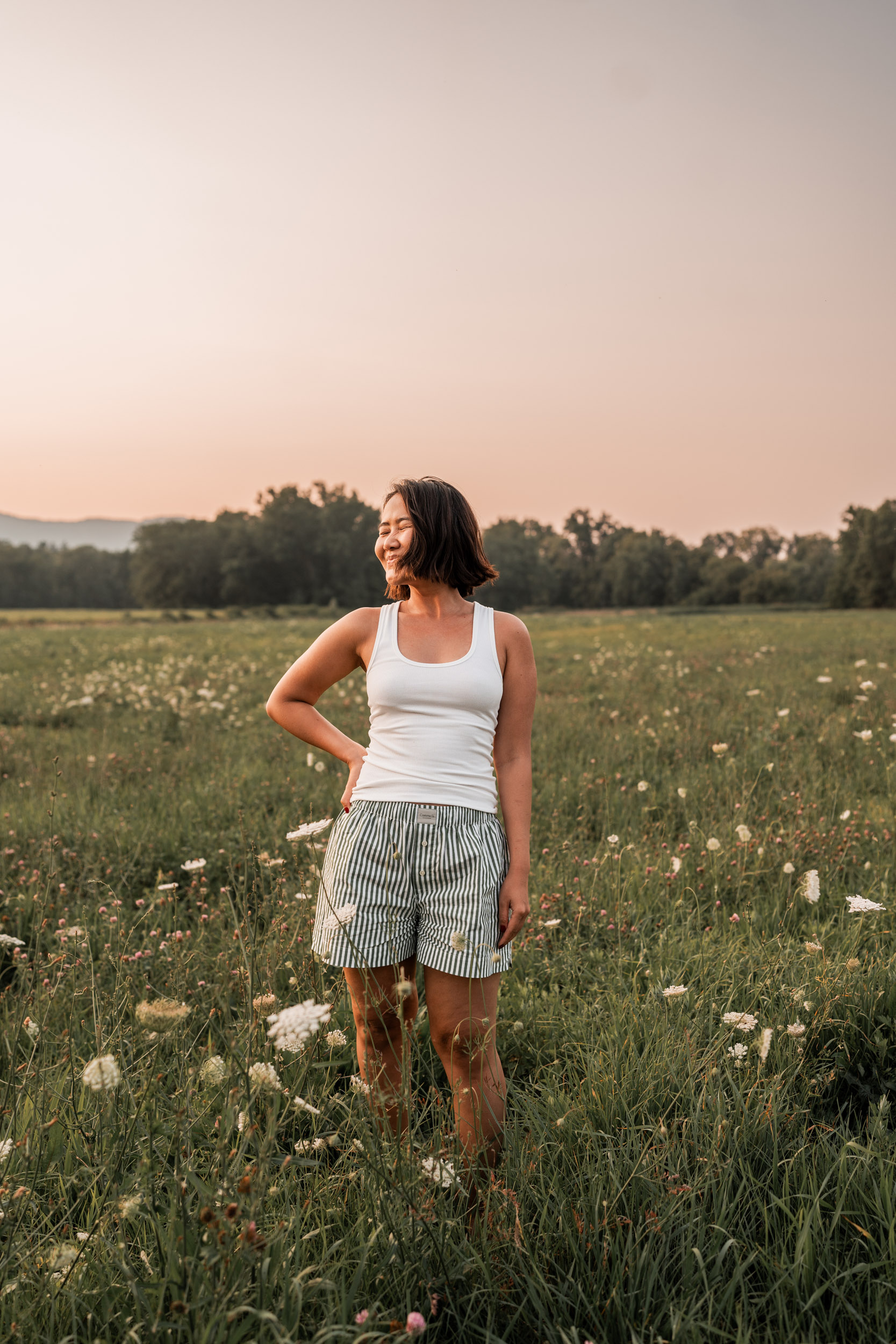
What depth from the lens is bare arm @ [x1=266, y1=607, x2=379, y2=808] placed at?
8.32 feet

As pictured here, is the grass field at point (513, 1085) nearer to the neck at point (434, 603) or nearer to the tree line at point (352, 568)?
the neck at point (434, 603)

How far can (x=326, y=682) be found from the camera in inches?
104

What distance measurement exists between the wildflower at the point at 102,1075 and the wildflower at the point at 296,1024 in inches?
10.7

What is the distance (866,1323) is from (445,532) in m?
2.18

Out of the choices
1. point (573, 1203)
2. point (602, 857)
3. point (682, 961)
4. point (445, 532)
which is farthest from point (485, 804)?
point (602, 857)

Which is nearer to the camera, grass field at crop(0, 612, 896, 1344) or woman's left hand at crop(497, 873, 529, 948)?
grass field at crop(0, 612, 896, 1344)

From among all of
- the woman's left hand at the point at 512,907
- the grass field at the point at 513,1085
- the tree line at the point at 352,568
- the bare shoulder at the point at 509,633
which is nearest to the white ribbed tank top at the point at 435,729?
the bare shoulder at the point at 509,633

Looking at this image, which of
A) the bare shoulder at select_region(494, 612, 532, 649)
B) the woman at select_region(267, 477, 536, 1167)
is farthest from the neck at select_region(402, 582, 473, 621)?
the bare shoulder at select_region(494, 612, 532, 649)

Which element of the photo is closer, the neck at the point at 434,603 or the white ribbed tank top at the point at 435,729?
the white ribbed tank top at the point at 435,729

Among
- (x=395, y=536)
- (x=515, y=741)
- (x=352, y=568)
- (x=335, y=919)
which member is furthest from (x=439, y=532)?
(x=352, y=568)

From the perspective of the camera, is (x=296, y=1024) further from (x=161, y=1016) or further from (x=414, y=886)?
(x=414, y=886)

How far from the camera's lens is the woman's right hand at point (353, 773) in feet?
8.17

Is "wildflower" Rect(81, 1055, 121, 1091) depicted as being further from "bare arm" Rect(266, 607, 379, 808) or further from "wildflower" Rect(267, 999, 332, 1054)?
"bare arm" Rect(266, 607, 379, 808)

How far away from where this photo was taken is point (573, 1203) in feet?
6.67
